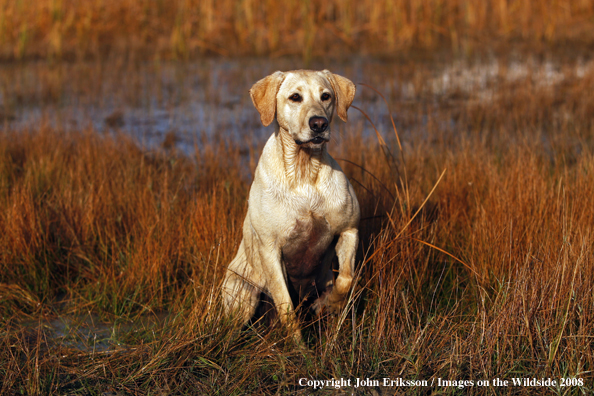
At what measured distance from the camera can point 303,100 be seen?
3.06 meters

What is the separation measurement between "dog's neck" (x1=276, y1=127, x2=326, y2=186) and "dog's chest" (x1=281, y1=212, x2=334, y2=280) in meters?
0.20

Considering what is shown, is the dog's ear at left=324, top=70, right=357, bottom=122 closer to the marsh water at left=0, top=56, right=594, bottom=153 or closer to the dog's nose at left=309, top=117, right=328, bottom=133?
the dog's nose at left=309, top=117, right=328, bottom=133

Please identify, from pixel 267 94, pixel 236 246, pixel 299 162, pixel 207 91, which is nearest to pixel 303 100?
pixel 267 94

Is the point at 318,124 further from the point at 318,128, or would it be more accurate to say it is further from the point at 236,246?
the point at 236,246

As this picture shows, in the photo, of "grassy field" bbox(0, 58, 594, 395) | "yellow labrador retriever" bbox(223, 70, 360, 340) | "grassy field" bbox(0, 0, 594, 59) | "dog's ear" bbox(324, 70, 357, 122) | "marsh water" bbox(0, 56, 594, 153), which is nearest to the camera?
"grassy field" bbox(0, 58, 594, 395)

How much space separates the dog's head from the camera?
2.95 metres

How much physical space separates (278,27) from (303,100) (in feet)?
32.4

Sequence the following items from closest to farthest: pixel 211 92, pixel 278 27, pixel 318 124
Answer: pixel 318 124, pixel 211 92, pixel 278 27

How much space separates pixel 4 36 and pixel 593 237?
12252 mm

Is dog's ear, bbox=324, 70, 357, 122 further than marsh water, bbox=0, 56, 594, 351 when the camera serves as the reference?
No

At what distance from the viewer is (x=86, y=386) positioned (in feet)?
9.05

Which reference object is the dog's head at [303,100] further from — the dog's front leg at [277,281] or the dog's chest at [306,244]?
the dog's front leg at [277,281]

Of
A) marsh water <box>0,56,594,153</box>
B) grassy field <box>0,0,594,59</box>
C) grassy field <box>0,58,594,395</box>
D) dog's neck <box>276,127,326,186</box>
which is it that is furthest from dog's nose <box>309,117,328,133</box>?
grassy field <box>0,0,594,59</box>

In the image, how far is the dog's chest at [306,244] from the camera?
305 centimetres
